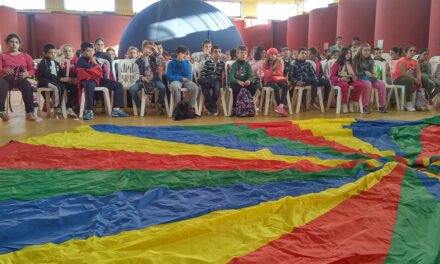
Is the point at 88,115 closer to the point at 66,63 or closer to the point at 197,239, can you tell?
the point at 66,63

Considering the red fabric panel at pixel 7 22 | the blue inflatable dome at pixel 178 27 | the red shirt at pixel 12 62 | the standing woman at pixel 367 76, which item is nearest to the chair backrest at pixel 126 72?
the red shirt at pixel 12 62

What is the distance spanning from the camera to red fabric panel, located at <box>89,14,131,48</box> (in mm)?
17609

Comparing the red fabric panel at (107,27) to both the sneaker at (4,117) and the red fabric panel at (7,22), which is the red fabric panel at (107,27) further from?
the sneaker at (4,117)

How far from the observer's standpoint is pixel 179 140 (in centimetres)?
392

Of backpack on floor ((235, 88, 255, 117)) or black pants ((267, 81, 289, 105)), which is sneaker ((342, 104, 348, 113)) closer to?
black pants ((267, 81, 289, 105))

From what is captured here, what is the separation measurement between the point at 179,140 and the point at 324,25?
12.5 metres

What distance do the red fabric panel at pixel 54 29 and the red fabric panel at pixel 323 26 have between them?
9.97m

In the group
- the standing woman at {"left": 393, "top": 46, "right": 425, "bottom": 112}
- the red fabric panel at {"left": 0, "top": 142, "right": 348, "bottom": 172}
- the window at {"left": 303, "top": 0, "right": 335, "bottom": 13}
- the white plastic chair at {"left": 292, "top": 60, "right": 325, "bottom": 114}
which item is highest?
the window at {"left": 303, "top": 0, "right": 335, "bottom": 13}

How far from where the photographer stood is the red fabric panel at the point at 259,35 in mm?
19984

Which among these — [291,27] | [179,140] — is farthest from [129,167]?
[291,27]

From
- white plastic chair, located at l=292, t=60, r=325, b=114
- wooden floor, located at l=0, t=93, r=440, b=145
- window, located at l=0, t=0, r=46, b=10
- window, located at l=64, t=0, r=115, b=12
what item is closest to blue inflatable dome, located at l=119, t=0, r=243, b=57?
wooden floor, located at l=0, t=93, r=440, b=145

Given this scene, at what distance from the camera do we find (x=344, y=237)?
6.05ft

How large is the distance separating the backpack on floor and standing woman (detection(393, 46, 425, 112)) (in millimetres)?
2904

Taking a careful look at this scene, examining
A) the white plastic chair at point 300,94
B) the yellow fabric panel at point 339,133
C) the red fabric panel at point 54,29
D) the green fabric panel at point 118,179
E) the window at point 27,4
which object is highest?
the window at point 27,4
